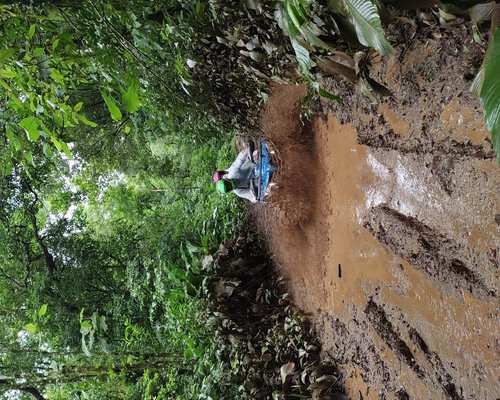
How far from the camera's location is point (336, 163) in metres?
4.35

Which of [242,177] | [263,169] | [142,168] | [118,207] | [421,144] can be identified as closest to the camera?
[421,144]

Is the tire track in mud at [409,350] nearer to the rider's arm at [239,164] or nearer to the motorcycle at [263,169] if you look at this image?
the motorcycle at [263,169]

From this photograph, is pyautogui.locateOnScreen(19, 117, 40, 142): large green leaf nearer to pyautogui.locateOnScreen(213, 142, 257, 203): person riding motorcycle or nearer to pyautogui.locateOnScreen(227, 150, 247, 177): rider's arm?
pyautogui.locateOnScreen(213, 142, 257, 203): person riding motorcycle

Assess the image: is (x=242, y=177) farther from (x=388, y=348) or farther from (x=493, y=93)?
(x=493, y=93)

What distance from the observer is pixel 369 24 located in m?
2.19

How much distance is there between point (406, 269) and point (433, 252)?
36 centimetres

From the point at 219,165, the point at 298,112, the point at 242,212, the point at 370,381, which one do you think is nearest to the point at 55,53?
the point at 298,112

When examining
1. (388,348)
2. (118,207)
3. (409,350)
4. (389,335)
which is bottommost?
(118,207)

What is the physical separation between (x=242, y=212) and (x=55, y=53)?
391 cm

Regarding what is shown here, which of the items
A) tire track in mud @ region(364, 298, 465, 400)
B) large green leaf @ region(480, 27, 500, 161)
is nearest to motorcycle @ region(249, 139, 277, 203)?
tire track in mud @ region(364, 298, 465, 400)

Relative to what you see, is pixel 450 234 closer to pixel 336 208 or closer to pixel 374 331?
pixel 374 331

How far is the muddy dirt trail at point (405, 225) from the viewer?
2.51 metres

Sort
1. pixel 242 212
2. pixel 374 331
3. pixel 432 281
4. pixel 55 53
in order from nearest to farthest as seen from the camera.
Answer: pixel 432 281, pixel 55 53, pixel 374 331, pixel 242 212

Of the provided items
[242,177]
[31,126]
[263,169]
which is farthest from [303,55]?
[242,177]
